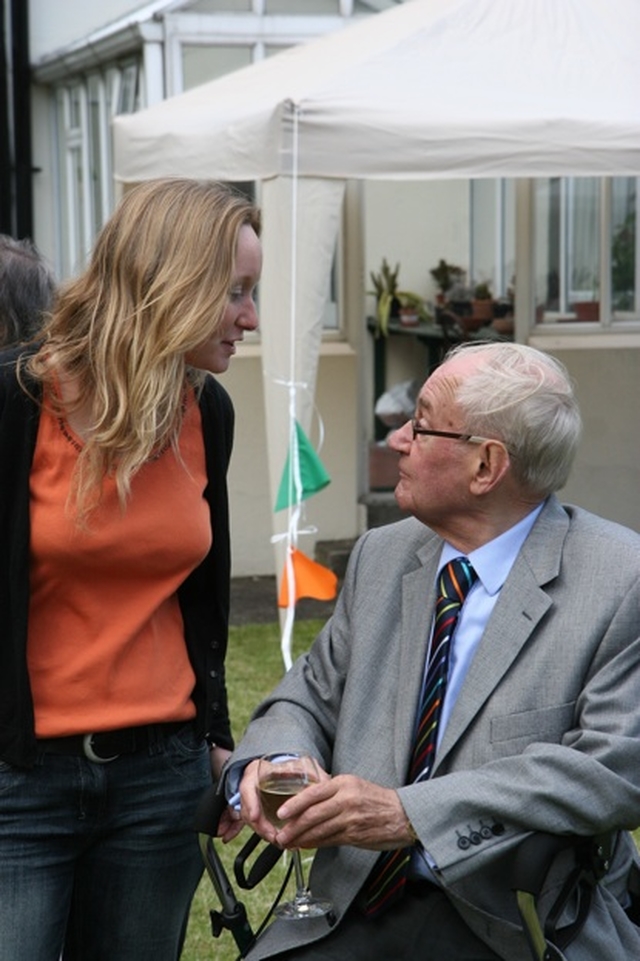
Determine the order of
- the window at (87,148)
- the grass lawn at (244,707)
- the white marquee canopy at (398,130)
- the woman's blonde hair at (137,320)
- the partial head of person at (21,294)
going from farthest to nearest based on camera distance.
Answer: the window at (87,148) < the white marquee canopy at (398,130) < the grass lawn at (244,707) < the partial head of person at (21,294) < the woman's blonde hair at (137,320)

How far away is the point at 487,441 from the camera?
10.2 feet

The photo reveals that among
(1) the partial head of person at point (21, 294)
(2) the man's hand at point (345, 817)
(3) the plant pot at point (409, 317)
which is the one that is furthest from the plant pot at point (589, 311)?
(2) the man's hand at point (345, 817)

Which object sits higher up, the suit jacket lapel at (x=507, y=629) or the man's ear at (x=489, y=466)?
the man's ear at (x=489, y=466)

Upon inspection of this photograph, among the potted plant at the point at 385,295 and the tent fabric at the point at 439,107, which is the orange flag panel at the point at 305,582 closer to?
the tent fabric at the point at 439,107

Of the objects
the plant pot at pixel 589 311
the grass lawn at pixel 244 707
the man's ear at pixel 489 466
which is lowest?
the grass lawn at pixel 244 707

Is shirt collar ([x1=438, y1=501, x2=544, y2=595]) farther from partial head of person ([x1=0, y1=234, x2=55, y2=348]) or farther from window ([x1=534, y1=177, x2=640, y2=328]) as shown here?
window ([x1=534, y1=177, x2=640, y2=328])

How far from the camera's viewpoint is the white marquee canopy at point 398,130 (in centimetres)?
680

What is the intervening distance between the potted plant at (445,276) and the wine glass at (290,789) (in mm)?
8880

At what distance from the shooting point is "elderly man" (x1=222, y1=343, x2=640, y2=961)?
287cm

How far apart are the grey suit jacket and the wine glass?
0.18 ft

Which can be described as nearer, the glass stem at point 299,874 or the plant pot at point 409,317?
the glass stem at point 299,874

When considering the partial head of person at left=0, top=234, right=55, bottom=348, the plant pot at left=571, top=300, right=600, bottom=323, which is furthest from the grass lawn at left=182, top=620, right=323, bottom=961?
the plant pot at left=571, top=300, right=600, bottom=323

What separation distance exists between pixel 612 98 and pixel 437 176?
2.78ft

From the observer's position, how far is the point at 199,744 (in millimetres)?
3076
